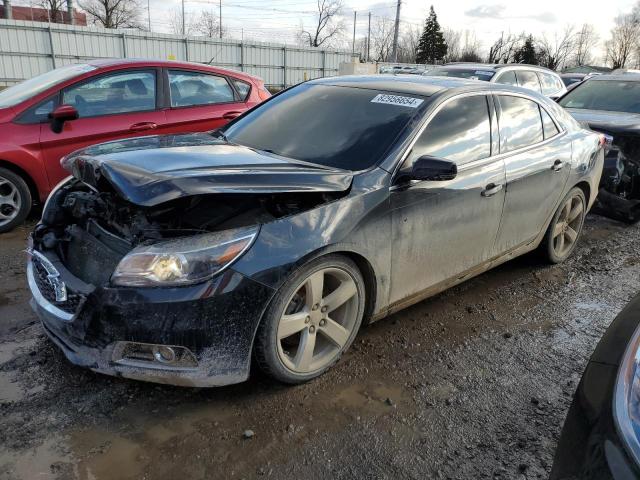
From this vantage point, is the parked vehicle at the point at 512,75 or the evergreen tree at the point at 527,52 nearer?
the parked vehicle at the point at 512,75

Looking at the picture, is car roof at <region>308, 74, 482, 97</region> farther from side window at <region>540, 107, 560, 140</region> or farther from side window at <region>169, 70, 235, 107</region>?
side window at <region>169, 70, 235, 107</region>

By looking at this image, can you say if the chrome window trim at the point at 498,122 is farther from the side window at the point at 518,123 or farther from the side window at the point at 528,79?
the side window at the point at 528,79

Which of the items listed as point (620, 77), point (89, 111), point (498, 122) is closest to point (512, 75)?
point (620, 77)

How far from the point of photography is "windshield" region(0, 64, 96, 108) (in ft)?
17.1

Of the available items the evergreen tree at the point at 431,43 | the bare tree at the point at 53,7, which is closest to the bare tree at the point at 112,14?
the bare tree at the point at 53,7

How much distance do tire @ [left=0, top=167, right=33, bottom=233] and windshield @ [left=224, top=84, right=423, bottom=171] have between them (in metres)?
2.40

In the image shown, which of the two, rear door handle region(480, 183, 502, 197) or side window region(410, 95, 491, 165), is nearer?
side window region(410, 95, 491, 165)

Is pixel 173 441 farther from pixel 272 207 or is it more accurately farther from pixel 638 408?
pixel 638 408

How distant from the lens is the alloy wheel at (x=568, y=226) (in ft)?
15.3

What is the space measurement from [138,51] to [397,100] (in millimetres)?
25105

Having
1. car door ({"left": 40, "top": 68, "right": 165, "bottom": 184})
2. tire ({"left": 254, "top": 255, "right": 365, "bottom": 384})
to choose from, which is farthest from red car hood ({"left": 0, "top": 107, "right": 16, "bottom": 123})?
tire ({"left": 254, "top": 255, "right": 365, "bottom": 384})

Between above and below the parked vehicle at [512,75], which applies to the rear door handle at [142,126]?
below

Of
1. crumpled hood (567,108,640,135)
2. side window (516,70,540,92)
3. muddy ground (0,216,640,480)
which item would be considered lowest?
muddy ground (0,216,640,480)

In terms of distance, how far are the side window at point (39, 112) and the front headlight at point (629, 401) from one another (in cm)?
524
